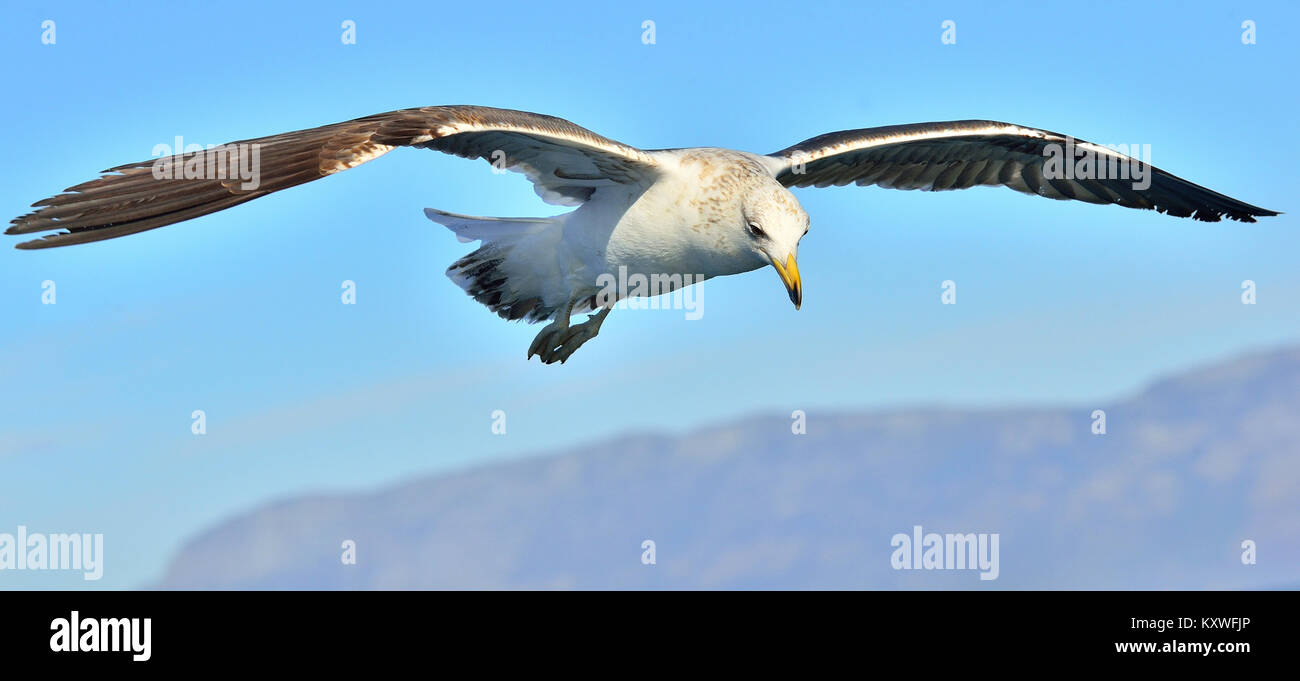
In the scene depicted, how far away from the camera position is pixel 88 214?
7367 mm

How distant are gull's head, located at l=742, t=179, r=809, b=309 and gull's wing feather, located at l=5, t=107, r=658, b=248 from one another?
0.93 m

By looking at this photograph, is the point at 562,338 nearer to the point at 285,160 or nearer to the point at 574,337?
the point at 574,337

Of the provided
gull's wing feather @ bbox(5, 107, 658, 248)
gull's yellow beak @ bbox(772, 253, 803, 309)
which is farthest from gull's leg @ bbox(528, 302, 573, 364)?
gull's yellow beak @ bbox(772, 253, 803, 309)

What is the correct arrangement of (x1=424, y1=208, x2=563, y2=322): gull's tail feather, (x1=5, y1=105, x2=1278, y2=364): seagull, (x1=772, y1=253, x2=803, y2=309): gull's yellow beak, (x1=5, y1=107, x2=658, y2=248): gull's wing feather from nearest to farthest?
(x1=5, y1=107, x2=658, y2=248): gull's wing feather
(x1=5, y1=105, x2=1278, y2=364): seagull
(x1=772, y1=253, x2=803, y2=309): gull's yellow beak
(x1=424, y1=208, x2=563, y2=322): gull's tail feather

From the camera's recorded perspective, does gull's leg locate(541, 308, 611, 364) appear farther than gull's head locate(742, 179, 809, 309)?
Yes

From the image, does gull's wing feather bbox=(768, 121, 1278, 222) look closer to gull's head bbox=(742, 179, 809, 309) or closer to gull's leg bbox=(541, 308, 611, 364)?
gull's head bbox=(742, 179, 809, 309)

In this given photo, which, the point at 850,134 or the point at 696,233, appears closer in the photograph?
the point at 696,233

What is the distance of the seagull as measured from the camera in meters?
7.83

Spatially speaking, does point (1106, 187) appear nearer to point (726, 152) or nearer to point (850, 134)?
point (850, 134)

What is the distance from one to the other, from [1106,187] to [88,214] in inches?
387

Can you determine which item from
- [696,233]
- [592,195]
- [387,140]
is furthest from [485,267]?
[387,140]

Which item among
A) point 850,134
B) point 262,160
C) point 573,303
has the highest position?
point 850,134

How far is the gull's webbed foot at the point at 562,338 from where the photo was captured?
11.4 m

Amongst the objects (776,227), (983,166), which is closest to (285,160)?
(776,227)
